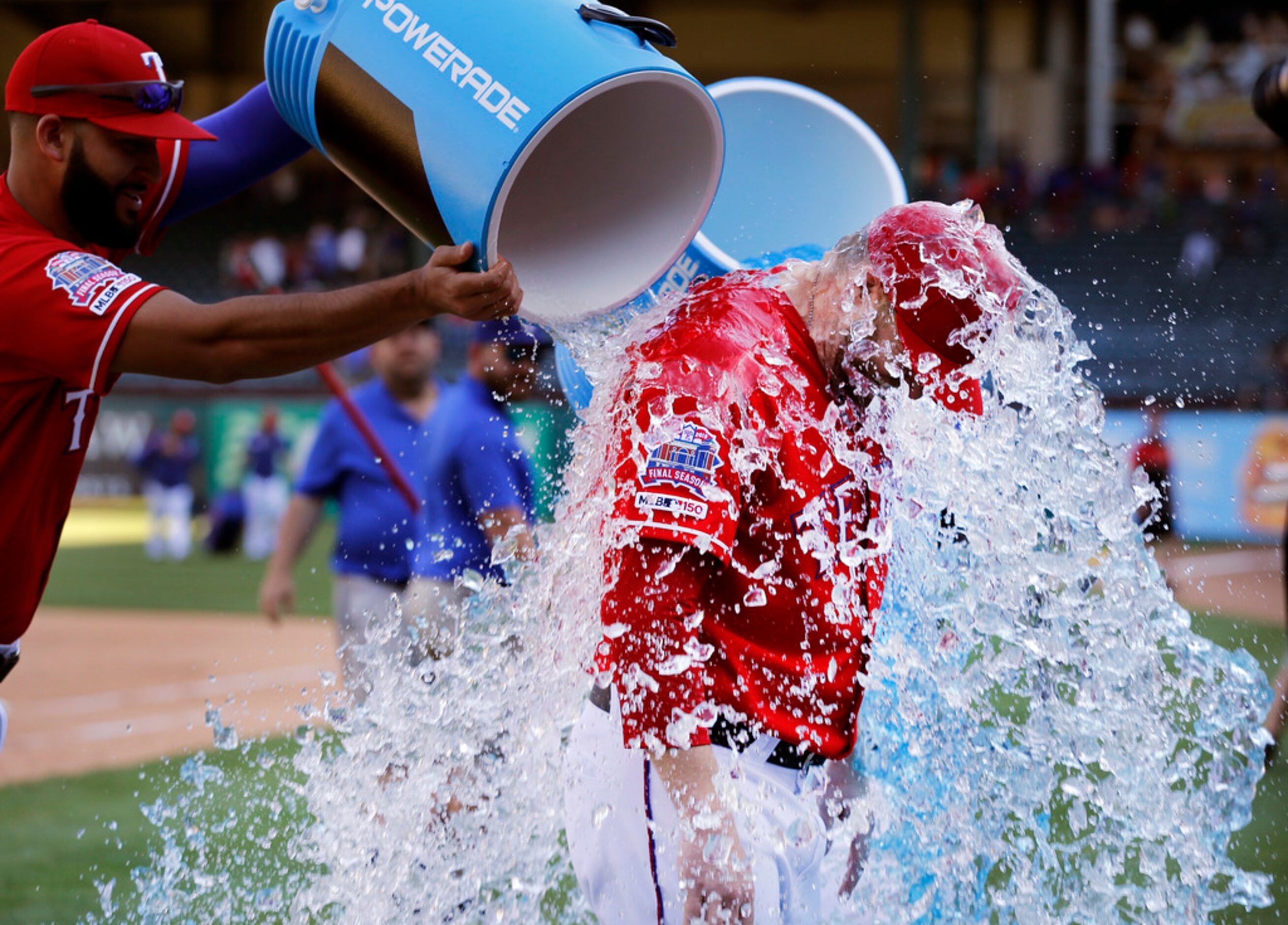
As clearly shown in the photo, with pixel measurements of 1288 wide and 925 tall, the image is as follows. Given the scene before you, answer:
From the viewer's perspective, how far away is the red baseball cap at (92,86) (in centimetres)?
262

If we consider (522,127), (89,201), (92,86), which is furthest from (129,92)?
(522,127)

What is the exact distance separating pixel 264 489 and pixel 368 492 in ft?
Result: 44.3

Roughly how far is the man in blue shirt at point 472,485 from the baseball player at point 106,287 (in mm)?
1908

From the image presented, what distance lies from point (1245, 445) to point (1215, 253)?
429 cm

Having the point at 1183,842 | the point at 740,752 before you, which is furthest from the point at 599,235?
the point at 1183,842

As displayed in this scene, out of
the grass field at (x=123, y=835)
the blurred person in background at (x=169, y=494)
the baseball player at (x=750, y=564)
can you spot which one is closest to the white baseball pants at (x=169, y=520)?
the blurred person in background at (x=169, y=494)

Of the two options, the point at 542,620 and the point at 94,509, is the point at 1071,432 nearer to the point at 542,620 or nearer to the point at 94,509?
the point at 542,620

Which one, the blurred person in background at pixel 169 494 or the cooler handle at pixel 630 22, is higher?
the cooler handle at pixel 630 22

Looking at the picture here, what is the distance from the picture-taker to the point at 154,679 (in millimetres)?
9766

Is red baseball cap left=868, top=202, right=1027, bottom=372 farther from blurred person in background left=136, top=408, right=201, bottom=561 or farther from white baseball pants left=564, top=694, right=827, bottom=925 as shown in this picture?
blurred person in background left=136, top=408, right=201, bottom=561

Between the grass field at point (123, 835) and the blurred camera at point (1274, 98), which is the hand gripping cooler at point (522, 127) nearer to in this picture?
the blurred camera at point (1274, 98)

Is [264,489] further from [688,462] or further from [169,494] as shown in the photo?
[688,462]

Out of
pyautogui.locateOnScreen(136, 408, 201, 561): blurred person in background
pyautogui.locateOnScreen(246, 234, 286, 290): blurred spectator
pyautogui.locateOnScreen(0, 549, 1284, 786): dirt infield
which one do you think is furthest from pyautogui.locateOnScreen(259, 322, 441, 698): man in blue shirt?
pyautogui.locateOnScreen(246, 234, 286, 290): blurred spectator

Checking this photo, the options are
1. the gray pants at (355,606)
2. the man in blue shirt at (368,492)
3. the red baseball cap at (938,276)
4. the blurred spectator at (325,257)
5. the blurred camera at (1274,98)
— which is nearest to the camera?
the red baseball cap at (938,276)
